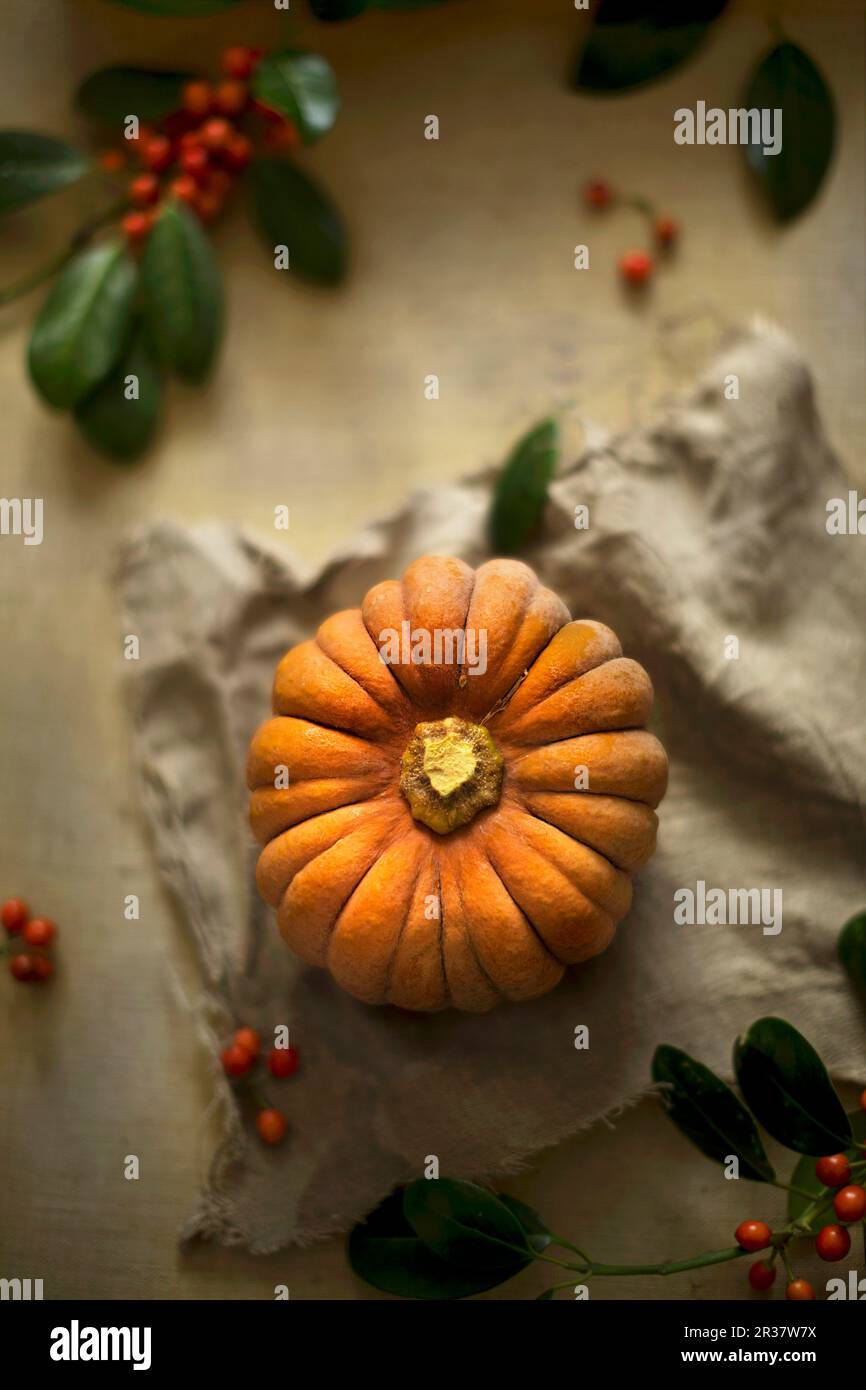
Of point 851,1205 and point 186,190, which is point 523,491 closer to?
point 186,190

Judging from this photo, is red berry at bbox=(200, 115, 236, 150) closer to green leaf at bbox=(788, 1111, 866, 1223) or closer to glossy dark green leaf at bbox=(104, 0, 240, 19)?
glossy dark green leaf at bbox=(104, 0, 240, 19)

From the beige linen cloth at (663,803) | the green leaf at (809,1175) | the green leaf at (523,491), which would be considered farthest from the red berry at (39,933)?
the green leaf at (809,1175)

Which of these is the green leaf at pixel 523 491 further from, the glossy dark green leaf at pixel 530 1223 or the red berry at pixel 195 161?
the glossy dark green leaf at pixel 530 1223

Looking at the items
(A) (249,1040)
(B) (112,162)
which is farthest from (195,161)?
(A) (249,1040)

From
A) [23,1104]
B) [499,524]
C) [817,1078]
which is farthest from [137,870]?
[817,1078]

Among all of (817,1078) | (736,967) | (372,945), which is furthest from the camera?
(736,967)

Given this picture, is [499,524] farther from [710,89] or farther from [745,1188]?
[745,1188]
